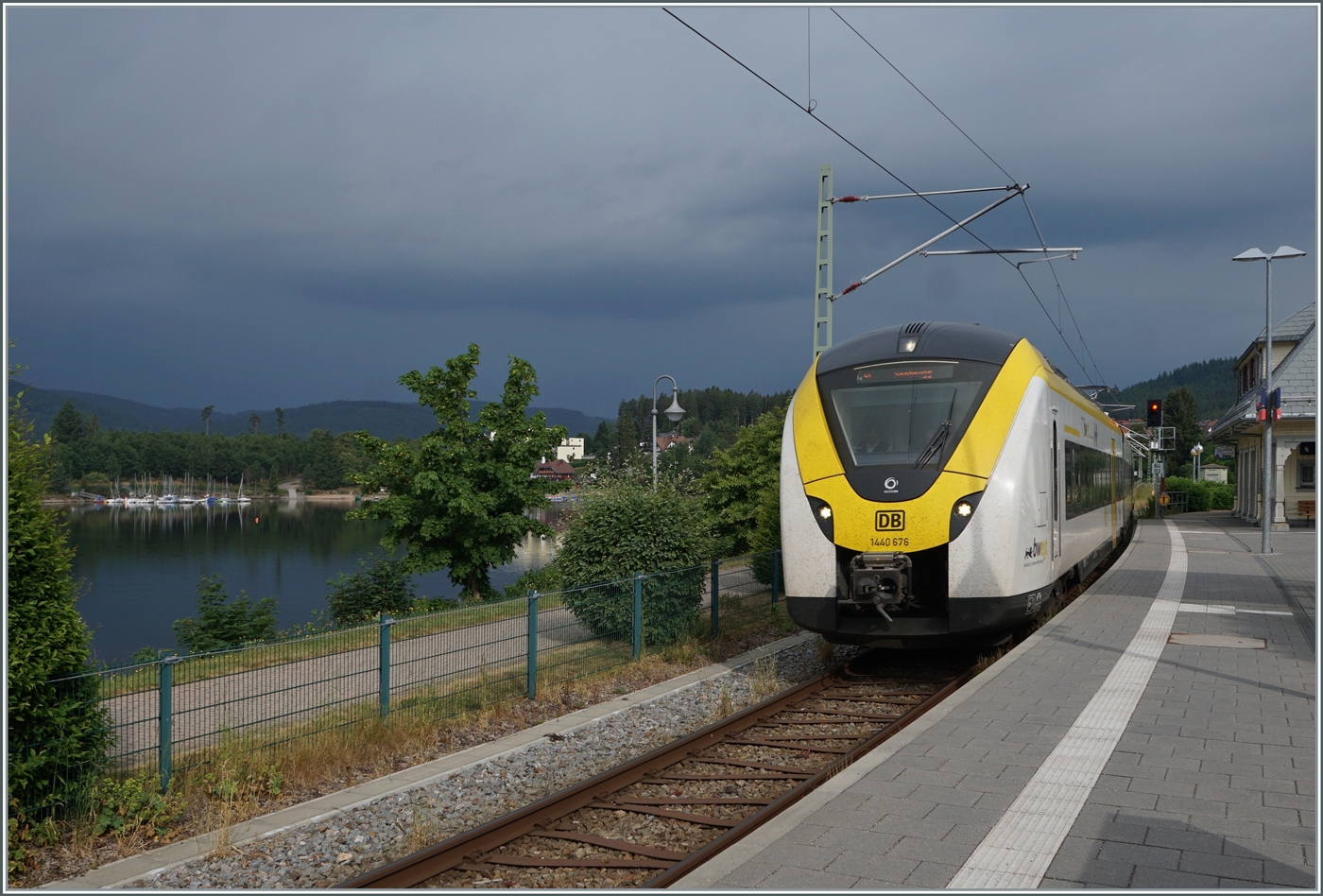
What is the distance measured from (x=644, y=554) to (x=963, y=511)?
175 inches

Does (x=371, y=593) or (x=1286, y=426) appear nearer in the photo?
(x=371, y=593)

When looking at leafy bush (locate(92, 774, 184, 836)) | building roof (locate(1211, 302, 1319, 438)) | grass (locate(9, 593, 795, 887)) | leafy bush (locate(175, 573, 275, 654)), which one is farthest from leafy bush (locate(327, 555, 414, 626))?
building roof (locate(1211, 302, 1319, 438))

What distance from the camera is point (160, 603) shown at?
37.8 meters

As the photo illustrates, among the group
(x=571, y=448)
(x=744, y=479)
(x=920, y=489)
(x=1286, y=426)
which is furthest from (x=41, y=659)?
(x=571, y=448)

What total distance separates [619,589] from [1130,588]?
9.92 meters

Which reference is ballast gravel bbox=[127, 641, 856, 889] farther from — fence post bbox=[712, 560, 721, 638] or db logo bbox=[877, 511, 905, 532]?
fence post bbox=[712, 560, 721, 638]

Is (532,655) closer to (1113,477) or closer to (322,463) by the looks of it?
(1113,477)

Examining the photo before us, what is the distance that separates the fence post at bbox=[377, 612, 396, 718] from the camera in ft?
28.7

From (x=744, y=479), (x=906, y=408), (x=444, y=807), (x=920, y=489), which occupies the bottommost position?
(x=444, y=807)

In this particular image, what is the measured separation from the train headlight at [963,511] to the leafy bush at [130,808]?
6782 mm

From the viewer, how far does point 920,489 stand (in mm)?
9516

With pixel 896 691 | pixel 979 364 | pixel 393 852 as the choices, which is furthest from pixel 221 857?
pixel 979 364

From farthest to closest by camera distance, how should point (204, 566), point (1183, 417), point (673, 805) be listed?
point (1183, 417)
point (204, 566)
point (673, 805)

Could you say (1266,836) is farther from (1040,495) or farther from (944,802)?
(1040,495)
